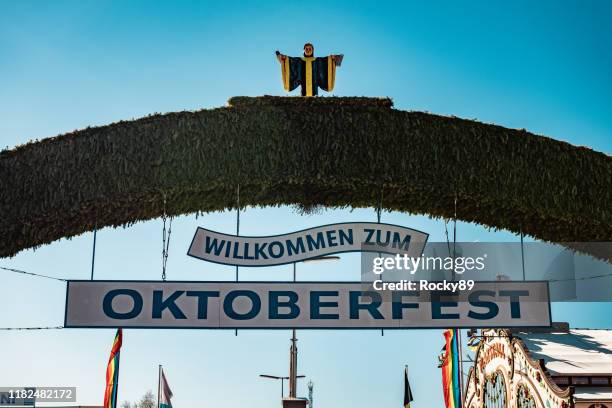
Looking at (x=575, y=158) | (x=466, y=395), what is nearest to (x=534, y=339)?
(x=466, y=395)

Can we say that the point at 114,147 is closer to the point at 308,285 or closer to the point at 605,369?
the point at 308,285

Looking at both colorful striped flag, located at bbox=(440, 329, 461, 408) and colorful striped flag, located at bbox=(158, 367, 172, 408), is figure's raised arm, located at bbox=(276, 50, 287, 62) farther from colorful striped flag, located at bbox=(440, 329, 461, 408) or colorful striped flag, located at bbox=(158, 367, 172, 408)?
colorful striped flag, located at bbox=(440, 329, 461, 408)

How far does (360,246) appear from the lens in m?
10.7

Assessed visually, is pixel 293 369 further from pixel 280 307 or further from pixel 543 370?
pixel 280 307

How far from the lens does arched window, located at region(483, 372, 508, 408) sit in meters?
22.5

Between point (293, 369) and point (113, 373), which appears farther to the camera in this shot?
point (293, 369)

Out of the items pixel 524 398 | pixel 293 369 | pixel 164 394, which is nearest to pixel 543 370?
pixel 524 398

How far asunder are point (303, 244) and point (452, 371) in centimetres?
1116

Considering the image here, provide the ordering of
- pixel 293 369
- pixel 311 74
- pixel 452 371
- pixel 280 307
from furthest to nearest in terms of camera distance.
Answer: pixel 293 369 → pixel 452 371 → pixel 311 74 → pixel 280 307

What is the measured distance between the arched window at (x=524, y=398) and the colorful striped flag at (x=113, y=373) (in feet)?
33.6

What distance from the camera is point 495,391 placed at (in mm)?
23375

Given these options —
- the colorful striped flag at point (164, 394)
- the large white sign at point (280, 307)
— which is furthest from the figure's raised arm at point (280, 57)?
the colorful striped flag at point (164, 394)

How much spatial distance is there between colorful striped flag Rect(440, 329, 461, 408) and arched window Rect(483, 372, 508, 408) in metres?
2.43

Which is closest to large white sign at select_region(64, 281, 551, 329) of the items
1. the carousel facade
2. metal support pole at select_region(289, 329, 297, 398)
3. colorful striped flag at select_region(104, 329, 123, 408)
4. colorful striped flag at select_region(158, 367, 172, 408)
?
the carousel facade
